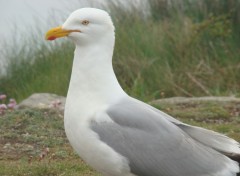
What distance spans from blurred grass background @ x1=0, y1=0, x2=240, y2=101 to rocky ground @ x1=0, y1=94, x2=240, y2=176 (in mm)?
1334

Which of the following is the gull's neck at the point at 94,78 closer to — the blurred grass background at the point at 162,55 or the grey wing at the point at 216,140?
the grey wing at the point at 216,140

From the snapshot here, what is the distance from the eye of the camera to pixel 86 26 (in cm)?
463

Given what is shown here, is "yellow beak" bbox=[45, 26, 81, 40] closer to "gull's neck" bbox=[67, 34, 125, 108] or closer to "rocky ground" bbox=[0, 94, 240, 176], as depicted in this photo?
"gull's neck" bbox=[67, 34, 125, 108]

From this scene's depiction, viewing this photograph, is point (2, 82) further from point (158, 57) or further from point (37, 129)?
point (37, 129)

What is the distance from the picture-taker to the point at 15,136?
742cm

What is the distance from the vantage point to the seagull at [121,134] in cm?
443

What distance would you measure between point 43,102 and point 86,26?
5087 millimetres

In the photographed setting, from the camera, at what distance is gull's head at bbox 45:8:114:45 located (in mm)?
4625

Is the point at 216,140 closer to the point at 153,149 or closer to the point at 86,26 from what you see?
the point at 153,149

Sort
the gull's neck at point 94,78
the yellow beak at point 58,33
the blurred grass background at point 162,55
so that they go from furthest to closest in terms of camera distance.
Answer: the blurred grass background at point 162,55 → the yellow beak at point 58,33 → the gull's neck at point 94,78

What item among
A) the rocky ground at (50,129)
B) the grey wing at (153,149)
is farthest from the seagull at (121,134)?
the rocky ground at (50,129)

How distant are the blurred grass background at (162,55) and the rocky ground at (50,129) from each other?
133 cm

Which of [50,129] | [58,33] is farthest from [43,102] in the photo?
[58,33]

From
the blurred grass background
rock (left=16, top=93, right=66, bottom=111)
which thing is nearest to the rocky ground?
rock (left=16, top=93, right=66, bottom=111)
